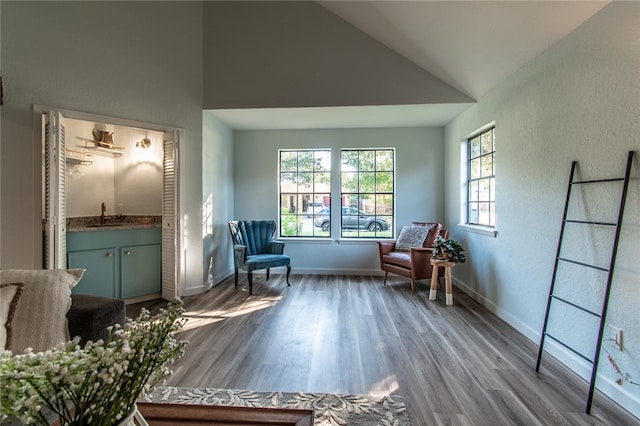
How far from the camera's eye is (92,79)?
10.1ft

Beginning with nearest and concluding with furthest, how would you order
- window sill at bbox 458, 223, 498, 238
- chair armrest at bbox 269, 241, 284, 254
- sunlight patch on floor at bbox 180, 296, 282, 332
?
sunlight patch on floor at bbox 180, 296, 282, 332, window sill at bbox 458, 223, 498, 238, chair armrest at bbox 269, 241, 284, 254

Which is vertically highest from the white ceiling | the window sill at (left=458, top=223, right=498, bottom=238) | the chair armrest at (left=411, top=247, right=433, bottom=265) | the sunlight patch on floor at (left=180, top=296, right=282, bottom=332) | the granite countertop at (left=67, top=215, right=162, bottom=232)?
the white ceiling

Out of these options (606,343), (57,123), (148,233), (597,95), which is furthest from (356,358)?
(57,123)

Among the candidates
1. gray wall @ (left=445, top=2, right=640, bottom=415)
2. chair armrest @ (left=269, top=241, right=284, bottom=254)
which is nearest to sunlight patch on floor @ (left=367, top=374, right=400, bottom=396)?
gray wall @ (left=445, top=2, right=640, bottom=415)

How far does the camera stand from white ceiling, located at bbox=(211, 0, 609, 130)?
2207 mm

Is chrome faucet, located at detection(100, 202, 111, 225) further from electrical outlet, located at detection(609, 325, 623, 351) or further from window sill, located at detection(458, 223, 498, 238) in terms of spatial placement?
electrical outlet, located at detection(609, 325, 623, 351)

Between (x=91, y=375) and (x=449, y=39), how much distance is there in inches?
143

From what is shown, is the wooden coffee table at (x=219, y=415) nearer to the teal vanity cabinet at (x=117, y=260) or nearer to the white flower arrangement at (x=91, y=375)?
the white flower arrangement at (x=91, y=375)

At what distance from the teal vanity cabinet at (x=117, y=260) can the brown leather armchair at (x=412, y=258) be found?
124 inches

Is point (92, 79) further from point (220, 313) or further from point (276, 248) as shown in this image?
point (276, 248)

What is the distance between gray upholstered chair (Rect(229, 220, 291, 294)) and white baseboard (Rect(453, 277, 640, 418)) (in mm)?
2783

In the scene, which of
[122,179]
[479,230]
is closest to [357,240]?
[479,230]

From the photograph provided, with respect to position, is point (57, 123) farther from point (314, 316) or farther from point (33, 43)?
point (314, 316)

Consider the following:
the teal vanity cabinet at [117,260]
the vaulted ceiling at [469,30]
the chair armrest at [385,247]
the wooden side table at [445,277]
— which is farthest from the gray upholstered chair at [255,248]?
the vaulted ceiling at [469,30]
